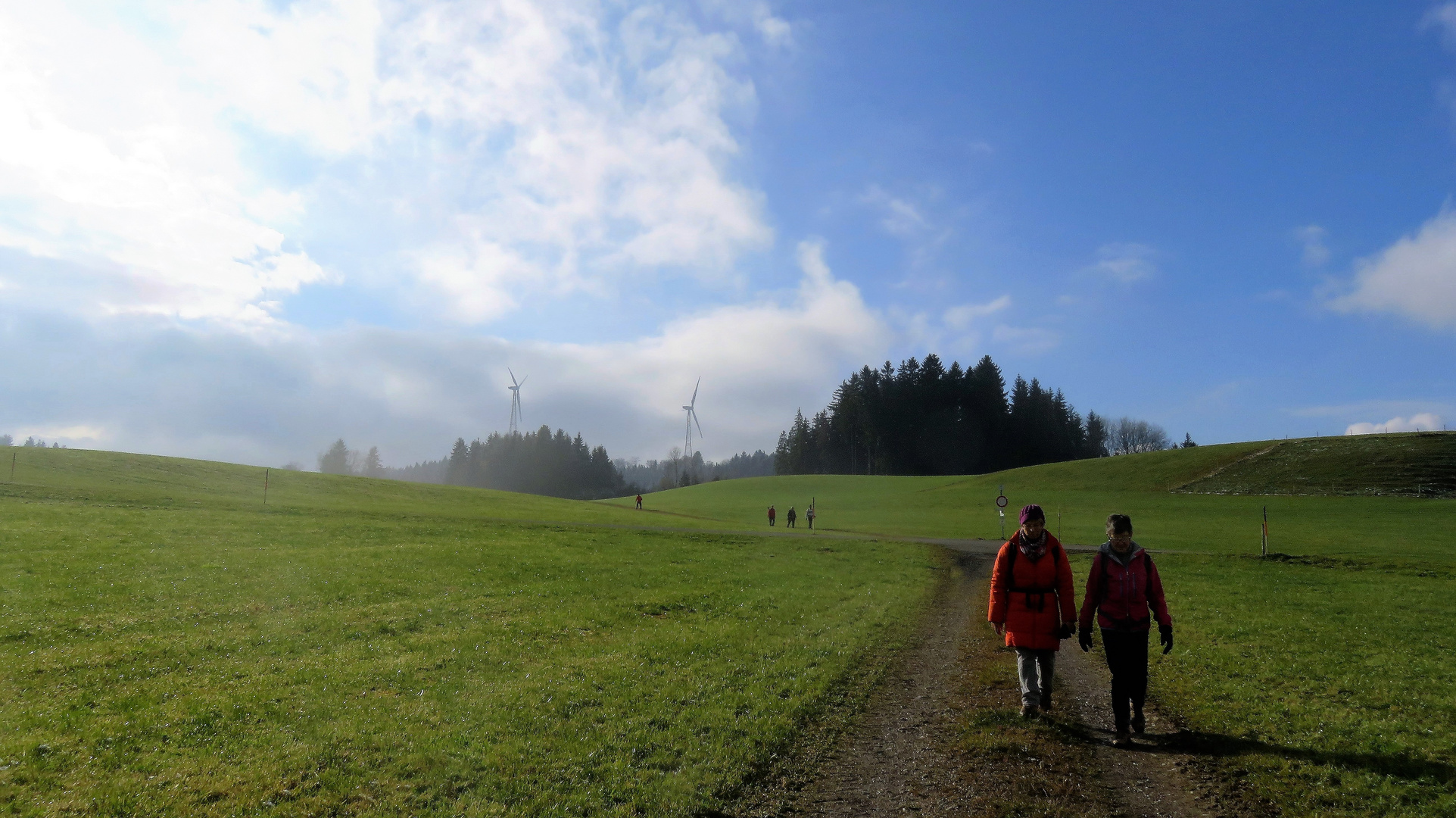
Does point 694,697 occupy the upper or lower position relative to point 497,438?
lower

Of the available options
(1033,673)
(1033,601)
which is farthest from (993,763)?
(1033,601)

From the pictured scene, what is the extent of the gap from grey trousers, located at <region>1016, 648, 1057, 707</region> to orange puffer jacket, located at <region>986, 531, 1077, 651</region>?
8.5 inches

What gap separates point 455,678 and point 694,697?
4.16m

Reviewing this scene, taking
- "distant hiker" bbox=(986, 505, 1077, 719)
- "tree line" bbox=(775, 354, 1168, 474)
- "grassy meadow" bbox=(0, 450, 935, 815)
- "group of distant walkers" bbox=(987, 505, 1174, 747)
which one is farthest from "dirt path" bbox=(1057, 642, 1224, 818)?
"tree line" bbox=(775, 354, 1168, 474)

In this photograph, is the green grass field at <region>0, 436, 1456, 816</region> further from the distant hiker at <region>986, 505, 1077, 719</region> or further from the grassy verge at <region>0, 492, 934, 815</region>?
the distant hiker at <region>986, 505, 1077, 719</region>

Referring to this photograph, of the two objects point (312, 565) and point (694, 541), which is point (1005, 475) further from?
point (312, 565)

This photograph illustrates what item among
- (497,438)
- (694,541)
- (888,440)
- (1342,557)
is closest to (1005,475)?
(888,440)

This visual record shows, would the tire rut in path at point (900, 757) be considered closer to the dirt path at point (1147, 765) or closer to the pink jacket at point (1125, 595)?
the dirt path at point (1147, 765)

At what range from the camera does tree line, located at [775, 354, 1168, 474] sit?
142 m

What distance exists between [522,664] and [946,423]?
139 meters

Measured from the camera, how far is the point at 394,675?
11.9 m

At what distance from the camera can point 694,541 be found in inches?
1499

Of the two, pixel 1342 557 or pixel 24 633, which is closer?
pixel 24 633

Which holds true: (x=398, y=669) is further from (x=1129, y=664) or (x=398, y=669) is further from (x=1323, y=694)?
(x=1323, y=694)
